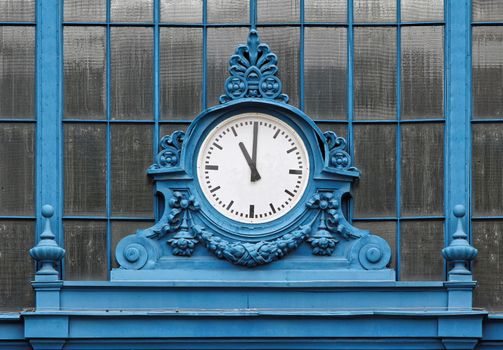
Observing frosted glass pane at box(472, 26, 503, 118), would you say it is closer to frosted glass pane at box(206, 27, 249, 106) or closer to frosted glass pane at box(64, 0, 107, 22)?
frosted glass pane at box(206, 27, 249, 106)

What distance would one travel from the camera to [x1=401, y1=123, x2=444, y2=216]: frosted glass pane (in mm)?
27031

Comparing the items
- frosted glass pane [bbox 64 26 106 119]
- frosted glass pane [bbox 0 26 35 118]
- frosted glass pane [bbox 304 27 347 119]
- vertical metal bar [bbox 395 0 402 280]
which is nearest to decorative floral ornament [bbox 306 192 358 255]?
vertical metal bar [bbox 395 0 402 280]

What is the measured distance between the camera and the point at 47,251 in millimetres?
26422

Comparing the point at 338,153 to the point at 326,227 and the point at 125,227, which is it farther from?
the point at 125,227

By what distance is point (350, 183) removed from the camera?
88.5 ft

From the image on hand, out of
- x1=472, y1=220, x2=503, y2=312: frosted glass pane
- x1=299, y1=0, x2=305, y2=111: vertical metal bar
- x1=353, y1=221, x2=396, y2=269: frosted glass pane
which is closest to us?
x1=472, y1=220, x2=503, y2=312: frosted glass pane

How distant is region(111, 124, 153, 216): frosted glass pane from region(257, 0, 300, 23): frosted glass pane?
2.33m

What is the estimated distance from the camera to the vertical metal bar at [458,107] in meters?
27.0

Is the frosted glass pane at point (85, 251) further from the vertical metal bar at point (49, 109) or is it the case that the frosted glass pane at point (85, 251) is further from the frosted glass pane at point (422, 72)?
the frosted glass pane at point (422, 72)

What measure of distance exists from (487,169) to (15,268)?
22.7 feet

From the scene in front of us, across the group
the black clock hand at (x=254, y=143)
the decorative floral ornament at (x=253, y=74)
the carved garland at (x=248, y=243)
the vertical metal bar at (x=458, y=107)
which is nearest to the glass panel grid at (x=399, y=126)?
the vertical metal bar at (x=458, y=107)

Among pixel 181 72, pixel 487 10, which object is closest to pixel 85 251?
pixel 181 72

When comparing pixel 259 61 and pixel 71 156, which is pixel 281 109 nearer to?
pixel 259 61

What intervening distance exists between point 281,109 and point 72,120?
9.95ft
